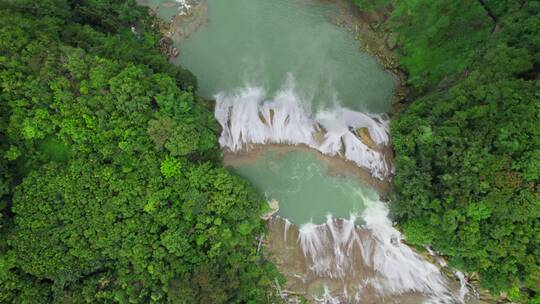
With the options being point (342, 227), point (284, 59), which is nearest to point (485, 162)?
point (342, 227)

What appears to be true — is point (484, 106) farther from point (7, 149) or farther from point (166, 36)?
point (7, 149)

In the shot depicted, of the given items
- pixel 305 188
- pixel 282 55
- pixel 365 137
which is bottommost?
pixel 305 188

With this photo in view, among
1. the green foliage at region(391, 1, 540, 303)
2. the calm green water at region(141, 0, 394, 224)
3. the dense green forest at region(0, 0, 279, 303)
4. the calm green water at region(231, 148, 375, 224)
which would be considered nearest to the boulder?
the calm green water at region(141, 0, 394, 224)

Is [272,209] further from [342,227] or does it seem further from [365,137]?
[365,137]

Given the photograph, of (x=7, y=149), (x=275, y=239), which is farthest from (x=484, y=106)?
(x=7, y=149)

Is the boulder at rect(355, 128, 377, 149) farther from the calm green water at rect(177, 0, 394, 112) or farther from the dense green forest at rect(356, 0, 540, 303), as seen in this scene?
the dense green forest at rect(356, 0, 540, 303)

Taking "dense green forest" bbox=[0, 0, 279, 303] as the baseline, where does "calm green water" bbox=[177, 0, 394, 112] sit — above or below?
above
